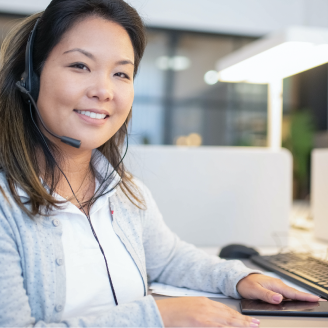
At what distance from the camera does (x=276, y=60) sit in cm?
130

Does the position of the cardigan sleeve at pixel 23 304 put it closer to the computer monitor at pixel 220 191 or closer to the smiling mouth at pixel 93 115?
the smiling mouth at pixel 93 115

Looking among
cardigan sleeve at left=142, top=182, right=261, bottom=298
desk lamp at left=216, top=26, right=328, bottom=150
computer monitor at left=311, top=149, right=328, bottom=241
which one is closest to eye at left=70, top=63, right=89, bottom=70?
cardigan sleeve at left=142, top=182, right=261, bottom=298

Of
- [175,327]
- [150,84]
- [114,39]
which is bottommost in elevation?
[175,327]

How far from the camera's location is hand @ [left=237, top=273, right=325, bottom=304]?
0.71 metres

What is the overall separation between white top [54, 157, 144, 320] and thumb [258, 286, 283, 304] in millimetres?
240

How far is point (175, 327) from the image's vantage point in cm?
58

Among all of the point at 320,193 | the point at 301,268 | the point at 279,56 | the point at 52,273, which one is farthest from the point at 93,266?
the point at 320,193

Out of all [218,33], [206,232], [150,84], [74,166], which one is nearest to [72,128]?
[74,166]

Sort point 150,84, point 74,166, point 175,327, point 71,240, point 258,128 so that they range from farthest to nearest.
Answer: point 258,128 < point 150,84 < point 74,166 < point 71,240 < point 175,327

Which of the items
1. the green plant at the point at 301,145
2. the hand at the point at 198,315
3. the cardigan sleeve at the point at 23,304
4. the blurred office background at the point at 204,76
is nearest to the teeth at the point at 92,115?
the cardigan sleeve at the point at 23,304

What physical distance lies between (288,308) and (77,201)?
466mm

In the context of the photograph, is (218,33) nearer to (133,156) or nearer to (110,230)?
(133,156)

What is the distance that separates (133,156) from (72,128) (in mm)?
534

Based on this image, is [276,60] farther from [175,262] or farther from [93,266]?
[93,266]
